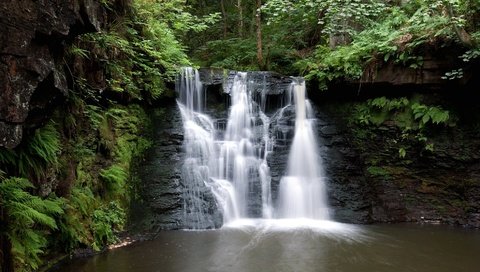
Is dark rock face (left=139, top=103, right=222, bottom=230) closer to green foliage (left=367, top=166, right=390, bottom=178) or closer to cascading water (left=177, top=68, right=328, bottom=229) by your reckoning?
cascading water (left=177, top=68, right=328, bottom=229)

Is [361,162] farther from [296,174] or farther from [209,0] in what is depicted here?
[209,0]

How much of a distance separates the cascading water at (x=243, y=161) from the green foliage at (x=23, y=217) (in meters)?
4.07

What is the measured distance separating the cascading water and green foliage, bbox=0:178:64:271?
4067 mm

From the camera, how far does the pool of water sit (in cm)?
612

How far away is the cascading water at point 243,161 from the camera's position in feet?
31.4

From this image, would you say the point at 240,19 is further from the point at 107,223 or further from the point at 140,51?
the point at 107,223

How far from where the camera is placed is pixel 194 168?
32.6 ft

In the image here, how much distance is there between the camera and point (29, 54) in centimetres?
432

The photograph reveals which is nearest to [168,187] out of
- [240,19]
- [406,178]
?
Result: [406,178]

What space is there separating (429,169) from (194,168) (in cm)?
605

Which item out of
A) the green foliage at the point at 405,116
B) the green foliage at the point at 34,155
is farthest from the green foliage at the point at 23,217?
the green foliage at the point at 405,116

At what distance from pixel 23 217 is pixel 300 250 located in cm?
453

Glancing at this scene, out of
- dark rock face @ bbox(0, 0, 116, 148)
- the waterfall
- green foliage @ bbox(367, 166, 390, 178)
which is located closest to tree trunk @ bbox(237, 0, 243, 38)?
the waterfall

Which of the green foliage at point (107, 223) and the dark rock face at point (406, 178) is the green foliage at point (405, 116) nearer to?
the dark rock face at point (406, 178)
